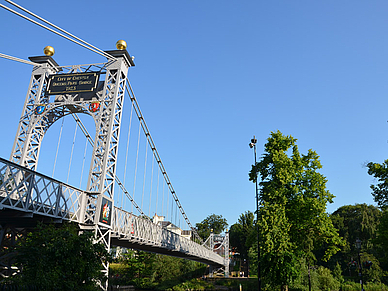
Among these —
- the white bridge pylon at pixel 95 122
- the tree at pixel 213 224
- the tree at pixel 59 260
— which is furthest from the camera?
the tree at pixel 213 224

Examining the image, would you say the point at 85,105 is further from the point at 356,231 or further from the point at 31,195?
the point at 356,231

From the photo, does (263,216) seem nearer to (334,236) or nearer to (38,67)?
(334,236)

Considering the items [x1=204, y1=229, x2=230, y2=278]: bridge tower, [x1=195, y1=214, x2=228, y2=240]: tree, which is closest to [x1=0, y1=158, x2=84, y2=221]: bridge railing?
[x1=204, y1=229, x2=230, y2=278]: bridge tower

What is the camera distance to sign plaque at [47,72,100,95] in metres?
19.9

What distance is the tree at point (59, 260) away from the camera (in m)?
10.9

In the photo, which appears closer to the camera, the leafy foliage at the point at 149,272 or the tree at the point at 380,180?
the tree at the point at 380,180

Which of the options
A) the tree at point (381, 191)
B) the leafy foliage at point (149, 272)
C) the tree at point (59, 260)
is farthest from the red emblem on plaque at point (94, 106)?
the leafy foliage at point (149, 272)

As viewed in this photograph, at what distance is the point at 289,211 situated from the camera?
24.8m

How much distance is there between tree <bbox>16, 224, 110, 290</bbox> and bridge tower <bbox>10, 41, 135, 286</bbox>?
4.73m

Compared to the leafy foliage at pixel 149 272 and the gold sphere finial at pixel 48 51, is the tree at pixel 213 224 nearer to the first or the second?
the leafy foliage at pixel 149 272

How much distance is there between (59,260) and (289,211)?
17.7 m

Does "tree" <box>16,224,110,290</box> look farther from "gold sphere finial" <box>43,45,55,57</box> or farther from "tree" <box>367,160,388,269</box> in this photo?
"tree" <box>367,160,388,269</box>

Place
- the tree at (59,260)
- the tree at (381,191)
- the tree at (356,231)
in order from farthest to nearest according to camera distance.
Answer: the tree at (356,231), the tree at (381,191), the tree at (59,260)

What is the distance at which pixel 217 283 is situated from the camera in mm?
62312
